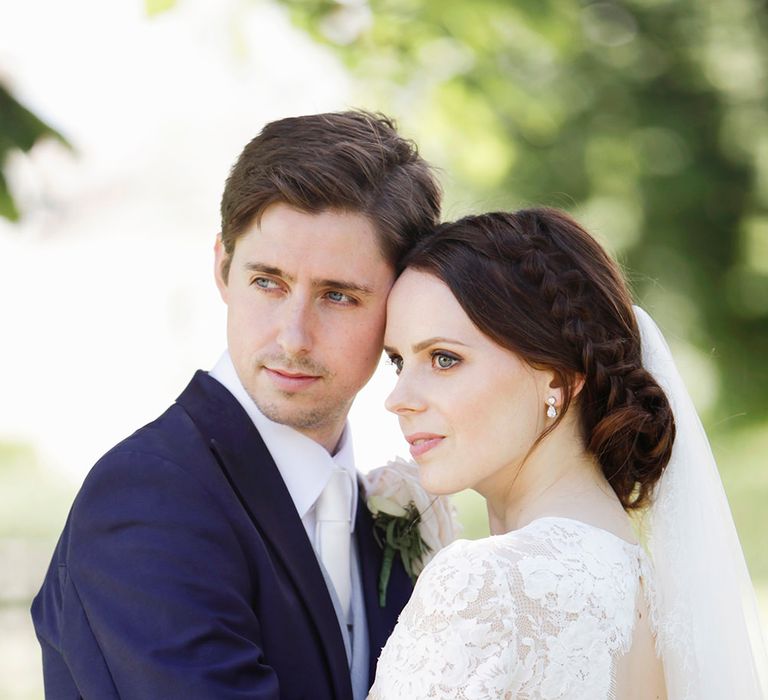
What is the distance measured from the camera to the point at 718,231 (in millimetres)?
13898

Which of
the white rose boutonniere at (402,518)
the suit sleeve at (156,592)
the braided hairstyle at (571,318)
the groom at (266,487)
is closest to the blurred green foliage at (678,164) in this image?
the white rose boutonniere at (402,518)

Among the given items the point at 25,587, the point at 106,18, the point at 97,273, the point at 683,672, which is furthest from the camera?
the point at 97,273

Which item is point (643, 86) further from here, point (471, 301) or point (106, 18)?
point (471, 301)

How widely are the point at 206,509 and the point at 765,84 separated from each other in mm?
11963

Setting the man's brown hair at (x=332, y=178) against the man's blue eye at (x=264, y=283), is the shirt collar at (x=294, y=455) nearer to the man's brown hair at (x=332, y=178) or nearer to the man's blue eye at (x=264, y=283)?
the man's blue eye at (x=264, y=283)

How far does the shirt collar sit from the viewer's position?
3283mm

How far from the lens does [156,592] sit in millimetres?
2695

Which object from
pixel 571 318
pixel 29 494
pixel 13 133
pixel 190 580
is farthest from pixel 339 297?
pixel 29 494

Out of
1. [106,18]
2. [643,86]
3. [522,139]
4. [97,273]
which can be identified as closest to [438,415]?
[106,18]

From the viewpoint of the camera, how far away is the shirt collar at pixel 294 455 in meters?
3.28

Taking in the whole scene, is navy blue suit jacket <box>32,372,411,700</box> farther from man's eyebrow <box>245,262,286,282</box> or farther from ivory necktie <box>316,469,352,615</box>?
man's eyebrow <box>245,262,286,282</box>

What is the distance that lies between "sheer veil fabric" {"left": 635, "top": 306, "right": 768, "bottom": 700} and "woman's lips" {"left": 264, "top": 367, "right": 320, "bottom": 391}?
0.96m

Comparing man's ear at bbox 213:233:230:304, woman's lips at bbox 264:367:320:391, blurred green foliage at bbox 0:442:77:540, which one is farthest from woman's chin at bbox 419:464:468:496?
blurred green foliage at bbox 0:442:77:540

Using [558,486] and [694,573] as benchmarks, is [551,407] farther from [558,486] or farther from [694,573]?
[694,573]
